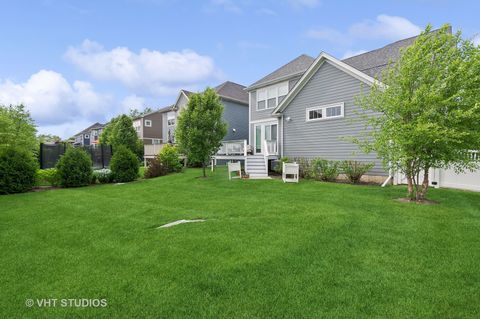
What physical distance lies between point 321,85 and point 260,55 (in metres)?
4.58

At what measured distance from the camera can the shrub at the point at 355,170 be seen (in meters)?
11.1

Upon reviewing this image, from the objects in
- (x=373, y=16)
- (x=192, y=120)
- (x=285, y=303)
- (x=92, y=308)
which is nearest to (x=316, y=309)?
(x=285, y=303)

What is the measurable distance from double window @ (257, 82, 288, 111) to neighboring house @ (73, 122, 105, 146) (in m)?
42.5

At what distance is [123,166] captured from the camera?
14.0 metres

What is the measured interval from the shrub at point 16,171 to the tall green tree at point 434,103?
529 inches

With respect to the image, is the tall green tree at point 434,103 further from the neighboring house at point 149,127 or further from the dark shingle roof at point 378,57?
the neighboring house at point 149,127

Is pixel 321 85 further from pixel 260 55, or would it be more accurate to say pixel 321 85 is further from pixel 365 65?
pixel 260 55

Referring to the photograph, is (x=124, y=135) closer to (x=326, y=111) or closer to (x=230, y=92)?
(x=230, y=92)

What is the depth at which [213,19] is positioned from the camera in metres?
13.7

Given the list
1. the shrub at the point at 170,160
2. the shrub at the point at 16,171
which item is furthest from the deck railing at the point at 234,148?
the shrub at the point at 16,171

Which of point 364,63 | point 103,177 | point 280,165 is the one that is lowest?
point 103,177

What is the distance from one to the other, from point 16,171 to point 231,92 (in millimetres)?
18272

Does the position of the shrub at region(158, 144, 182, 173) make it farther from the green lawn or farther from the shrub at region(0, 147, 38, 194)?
the green lawn

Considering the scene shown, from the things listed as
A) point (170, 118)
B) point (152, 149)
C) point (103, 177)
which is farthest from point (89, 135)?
point (103, 177)
